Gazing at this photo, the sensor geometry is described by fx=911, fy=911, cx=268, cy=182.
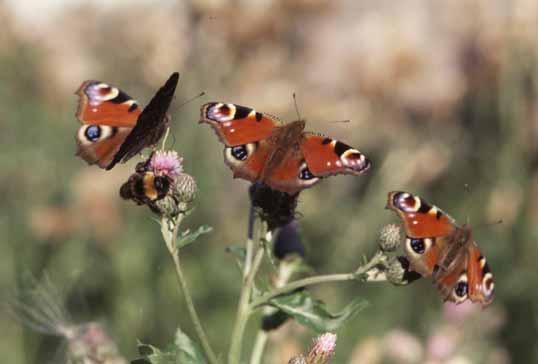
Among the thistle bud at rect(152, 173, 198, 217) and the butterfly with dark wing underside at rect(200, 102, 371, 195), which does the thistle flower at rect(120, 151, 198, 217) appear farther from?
the butterfly with dark wing underside at rect(200, 102, 371, 195)

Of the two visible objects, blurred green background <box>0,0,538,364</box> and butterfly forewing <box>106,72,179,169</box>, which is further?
blurred green background <box>0,0,538,364</box>

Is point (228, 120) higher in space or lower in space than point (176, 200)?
higher

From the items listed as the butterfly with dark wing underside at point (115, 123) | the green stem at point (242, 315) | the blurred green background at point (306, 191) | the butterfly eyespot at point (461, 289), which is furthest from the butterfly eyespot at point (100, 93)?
the blurred green background at point (306, 191)

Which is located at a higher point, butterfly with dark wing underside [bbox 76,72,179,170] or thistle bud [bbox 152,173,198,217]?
butterfly with dark wing underside [bbox 76,72,179,170]

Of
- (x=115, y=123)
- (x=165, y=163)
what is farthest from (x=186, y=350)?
(x=115, y=123)

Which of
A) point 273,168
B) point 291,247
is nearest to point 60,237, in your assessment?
point 291,247

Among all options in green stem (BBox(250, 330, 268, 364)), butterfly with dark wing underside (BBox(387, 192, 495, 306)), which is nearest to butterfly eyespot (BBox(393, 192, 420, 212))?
butterfly with dark wing underside (BBox(387, 192, 495, 306))

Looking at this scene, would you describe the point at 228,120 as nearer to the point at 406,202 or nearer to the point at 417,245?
the point at 406,202
